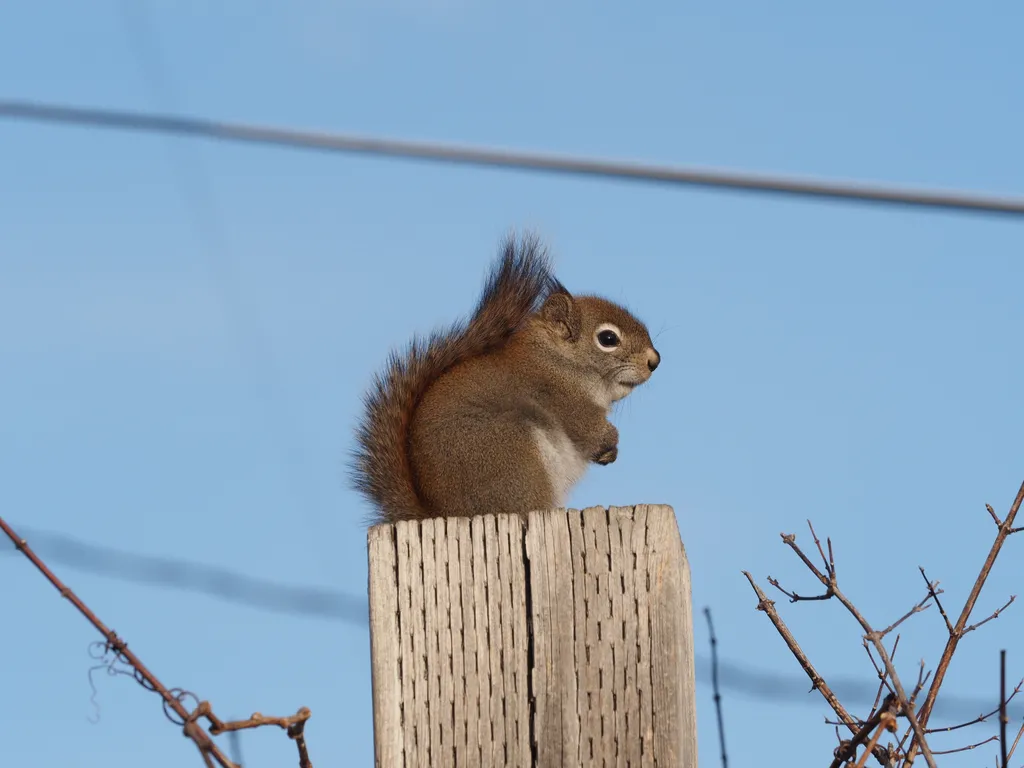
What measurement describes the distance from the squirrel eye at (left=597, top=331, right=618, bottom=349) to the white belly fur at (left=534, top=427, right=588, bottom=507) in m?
0.66

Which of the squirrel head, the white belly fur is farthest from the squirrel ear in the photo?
the white belly fur

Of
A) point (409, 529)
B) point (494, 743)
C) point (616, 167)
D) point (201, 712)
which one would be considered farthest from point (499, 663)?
point (616, 167)

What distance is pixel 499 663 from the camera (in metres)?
1.86

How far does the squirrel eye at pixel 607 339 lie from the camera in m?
4.37

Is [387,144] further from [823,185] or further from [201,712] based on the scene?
[201,712]

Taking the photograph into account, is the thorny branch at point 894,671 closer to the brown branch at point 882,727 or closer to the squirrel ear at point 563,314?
the brown branch at point 882,727

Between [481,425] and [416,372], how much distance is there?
21cm

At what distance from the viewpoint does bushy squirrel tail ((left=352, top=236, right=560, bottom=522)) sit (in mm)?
2971

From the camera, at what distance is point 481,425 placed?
3295 millimetres

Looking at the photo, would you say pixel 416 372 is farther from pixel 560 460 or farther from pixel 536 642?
pixel 536 642

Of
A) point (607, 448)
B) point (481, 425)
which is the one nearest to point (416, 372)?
point (481, 425)

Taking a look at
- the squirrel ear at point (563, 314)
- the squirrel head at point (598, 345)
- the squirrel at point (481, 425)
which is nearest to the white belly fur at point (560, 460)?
the squirrel at point (481, 425)

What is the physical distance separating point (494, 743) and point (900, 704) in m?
0.59

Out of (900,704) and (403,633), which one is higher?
(403,633)
